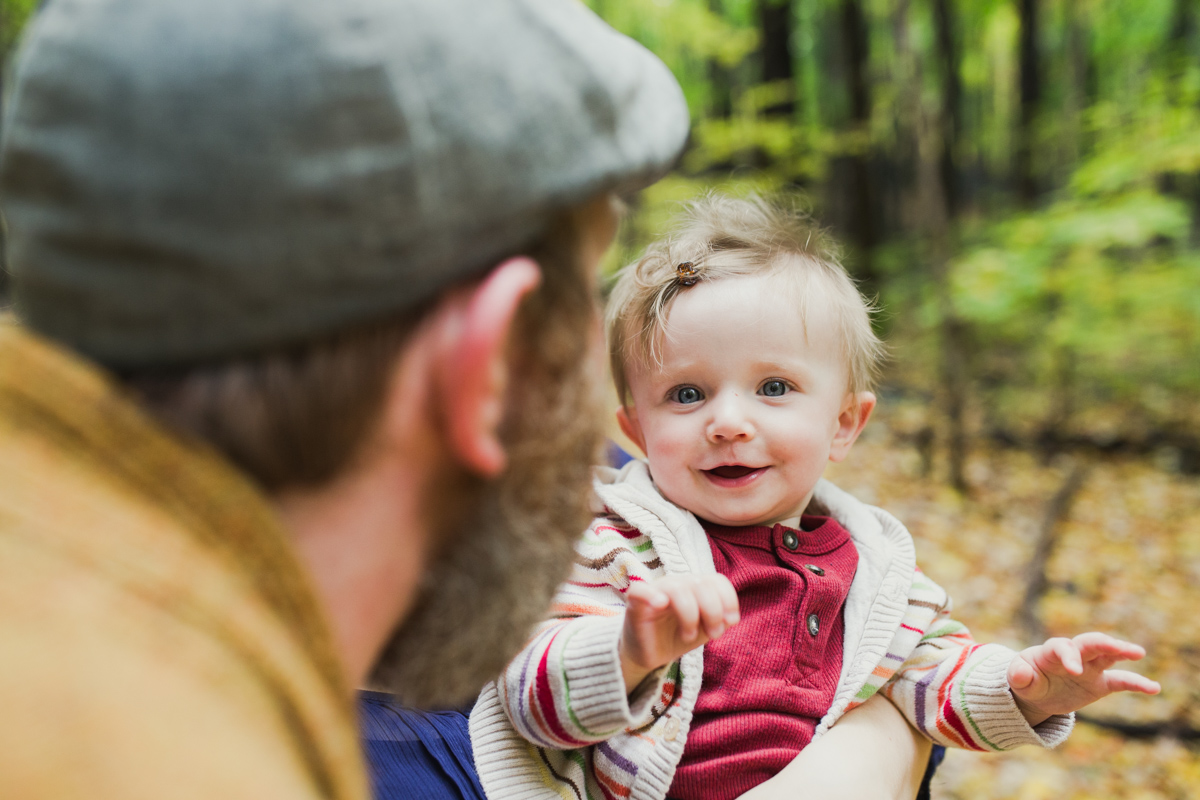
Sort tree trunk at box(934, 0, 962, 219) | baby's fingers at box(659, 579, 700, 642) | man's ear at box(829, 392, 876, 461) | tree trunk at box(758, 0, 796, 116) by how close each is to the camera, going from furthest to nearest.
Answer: tree trunk at box(934, 0, 962, 219) < tree trunk at box(758, 0, 796, 116) < man's ear at box(829, 392, 876, 461) < baby's fingers at box(659, 579, 700, 642)

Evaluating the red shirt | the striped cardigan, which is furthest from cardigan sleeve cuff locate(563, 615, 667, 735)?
the red shirt

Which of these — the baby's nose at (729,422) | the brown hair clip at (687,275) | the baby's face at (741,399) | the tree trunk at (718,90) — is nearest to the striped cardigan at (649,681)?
the baby's face at (741,399)

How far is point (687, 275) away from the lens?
169 centimetres

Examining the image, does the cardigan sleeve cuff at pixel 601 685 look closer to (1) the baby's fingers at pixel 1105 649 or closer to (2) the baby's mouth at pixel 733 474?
(2) the baby's mouth at pixel 733 474

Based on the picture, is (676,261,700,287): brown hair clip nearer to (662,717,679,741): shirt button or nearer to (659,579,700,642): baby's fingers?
(659,579,700,642): baby's fingers

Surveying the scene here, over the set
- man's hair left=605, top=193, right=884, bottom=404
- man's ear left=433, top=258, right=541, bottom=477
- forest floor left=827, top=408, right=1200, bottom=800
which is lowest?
forest floor left=827, top=408, right=1200, bottom=800

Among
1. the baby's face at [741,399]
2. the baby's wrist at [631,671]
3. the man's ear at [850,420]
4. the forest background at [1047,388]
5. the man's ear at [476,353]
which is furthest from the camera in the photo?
the forest background at [1047,388]

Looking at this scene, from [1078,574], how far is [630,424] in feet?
15.3

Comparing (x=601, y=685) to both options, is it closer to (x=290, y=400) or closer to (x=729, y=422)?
(x=729, y=422)

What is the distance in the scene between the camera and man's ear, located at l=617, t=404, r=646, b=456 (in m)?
1.85

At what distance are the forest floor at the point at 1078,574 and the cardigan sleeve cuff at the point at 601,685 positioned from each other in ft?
10.2

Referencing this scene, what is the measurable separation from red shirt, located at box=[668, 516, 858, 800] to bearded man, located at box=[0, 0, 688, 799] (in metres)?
0.81

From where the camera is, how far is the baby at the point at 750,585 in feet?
4.91

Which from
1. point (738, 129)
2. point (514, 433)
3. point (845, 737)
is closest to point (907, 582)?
point (845, 737)
